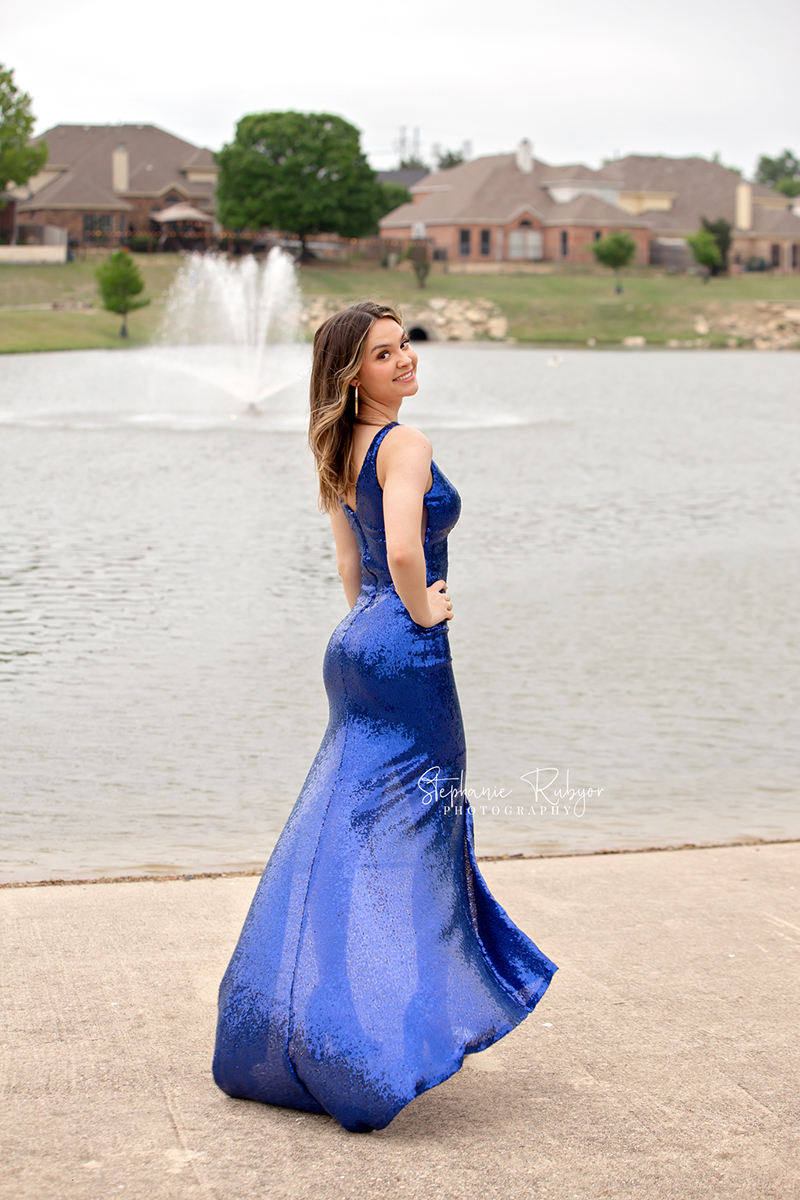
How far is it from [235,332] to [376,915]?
5141 cm

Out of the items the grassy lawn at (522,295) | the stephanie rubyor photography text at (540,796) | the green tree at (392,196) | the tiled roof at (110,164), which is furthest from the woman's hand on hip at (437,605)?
the green tree at (392,196)

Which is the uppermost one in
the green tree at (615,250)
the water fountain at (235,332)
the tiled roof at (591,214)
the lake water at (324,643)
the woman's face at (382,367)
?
the tiled roof at (591,214)

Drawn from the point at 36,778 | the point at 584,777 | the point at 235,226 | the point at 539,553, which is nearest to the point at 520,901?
the point at 584,777

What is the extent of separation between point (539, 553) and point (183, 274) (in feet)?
194

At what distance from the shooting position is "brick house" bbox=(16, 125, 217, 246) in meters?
82.2

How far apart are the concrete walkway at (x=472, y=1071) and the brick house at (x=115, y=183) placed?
262ft

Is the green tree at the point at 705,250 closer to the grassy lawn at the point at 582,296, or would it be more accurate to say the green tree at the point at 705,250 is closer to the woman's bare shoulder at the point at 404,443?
the grassy lawn at the point at 582,296

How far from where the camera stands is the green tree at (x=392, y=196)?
10077 cm

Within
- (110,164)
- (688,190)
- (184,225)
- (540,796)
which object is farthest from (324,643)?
(688,190)

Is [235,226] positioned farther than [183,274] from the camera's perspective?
Yes

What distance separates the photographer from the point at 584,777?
7383 millimetres

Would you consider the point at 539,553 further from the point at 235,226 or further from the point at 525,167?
the point at 525,167

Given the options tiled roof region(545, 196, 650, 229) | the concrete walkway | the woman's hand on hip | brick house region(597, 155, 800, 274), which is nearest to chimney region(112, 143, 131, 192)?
tiled roof region(545, 196, 650, 229)

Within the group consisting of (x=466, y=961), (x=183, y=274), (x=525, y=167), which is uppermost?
(x=525, y=167)
